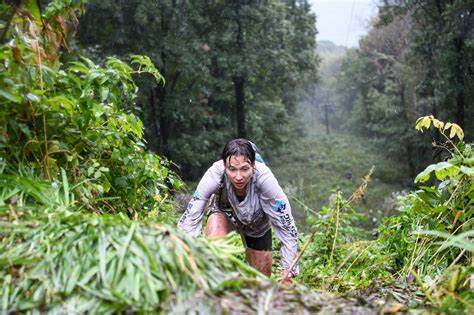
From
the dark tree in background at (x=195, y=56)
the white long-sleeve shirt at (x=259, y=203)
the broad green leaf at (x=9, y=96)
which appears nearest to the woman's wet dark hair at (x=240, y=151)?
the white long-sleeve shirt at (x=259, y=203)

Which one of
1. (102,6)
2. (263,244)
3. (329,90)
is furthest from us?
(329,90)

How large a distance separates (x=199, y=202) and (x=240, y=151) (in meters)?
0.55

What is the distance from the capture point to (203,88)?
62.0 feet

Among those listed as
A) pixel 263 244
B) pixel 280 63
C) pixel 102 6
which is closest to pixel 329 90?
pixel 280 63

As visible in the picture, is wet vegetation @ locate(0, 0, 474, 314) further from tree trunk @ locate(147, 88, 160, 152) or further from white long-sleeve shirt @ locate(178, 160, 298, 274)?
tree trunk @ locate(147, 88, 160, 152)

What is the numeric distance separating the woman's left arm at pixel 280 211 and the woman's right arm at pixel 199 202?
35cm

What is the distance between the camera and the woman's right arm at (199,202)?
11.5 ft

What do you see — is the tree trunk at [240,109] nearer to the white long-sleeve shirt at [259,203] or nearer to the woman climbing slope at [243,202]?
the woman climbing slope at [243,202]

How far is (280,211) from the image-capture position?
357 cm

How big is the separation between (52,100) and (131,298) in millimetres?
1427

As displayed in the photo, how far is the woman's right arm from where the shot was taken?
351 cm

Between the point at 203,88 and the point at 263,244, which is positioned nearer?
the point at 263,244

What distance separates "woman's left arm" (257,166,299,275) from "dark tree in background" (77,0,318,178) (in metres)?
13.5

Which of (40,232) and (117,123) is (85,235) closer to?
(40,232)
